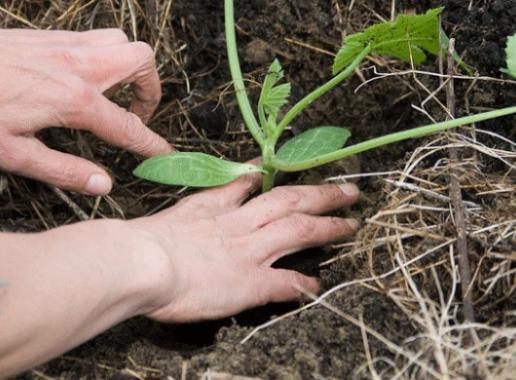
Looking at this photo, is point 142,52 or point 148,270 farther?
point 142,52

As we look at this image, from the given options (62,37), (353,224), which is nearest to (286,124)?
(353,224)

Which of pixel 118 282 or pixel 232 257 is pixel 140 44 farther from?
pixel 118 282

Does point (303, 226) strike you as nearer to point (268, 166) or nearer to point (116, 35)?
point (268, 166)

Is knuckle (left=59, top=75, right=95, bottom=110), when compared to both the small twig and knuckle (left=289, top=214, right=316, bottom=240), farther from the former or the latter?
the small twig

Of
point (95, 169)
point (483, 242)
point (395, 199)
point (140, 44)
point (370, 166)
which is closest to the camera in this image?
point (483, 242)

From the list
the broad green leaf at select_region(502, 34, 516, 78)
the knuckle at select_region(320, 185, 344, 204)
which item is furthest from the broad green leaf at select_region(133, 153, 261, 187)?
the broad green leaf at select_region(502, 34, 516, 78)

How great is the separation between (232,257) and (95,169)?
1.26 ft

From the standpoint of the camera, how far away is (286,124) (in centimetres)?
165

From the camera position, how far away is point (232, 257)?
1531 mm

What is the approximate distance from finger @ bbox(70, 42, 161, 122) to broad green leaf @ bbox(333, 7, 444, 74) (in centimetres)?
47

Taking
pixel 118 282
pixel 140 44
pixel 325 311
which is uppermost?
pixel 140 44

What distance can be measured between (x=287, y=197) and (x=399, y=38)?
0.44 meters

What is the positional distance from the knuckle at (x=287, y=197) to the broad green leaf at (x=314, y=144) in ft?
0.23

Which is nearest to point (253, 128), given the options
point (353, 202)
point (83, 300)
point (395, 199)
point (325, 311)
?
point (353, 202)
